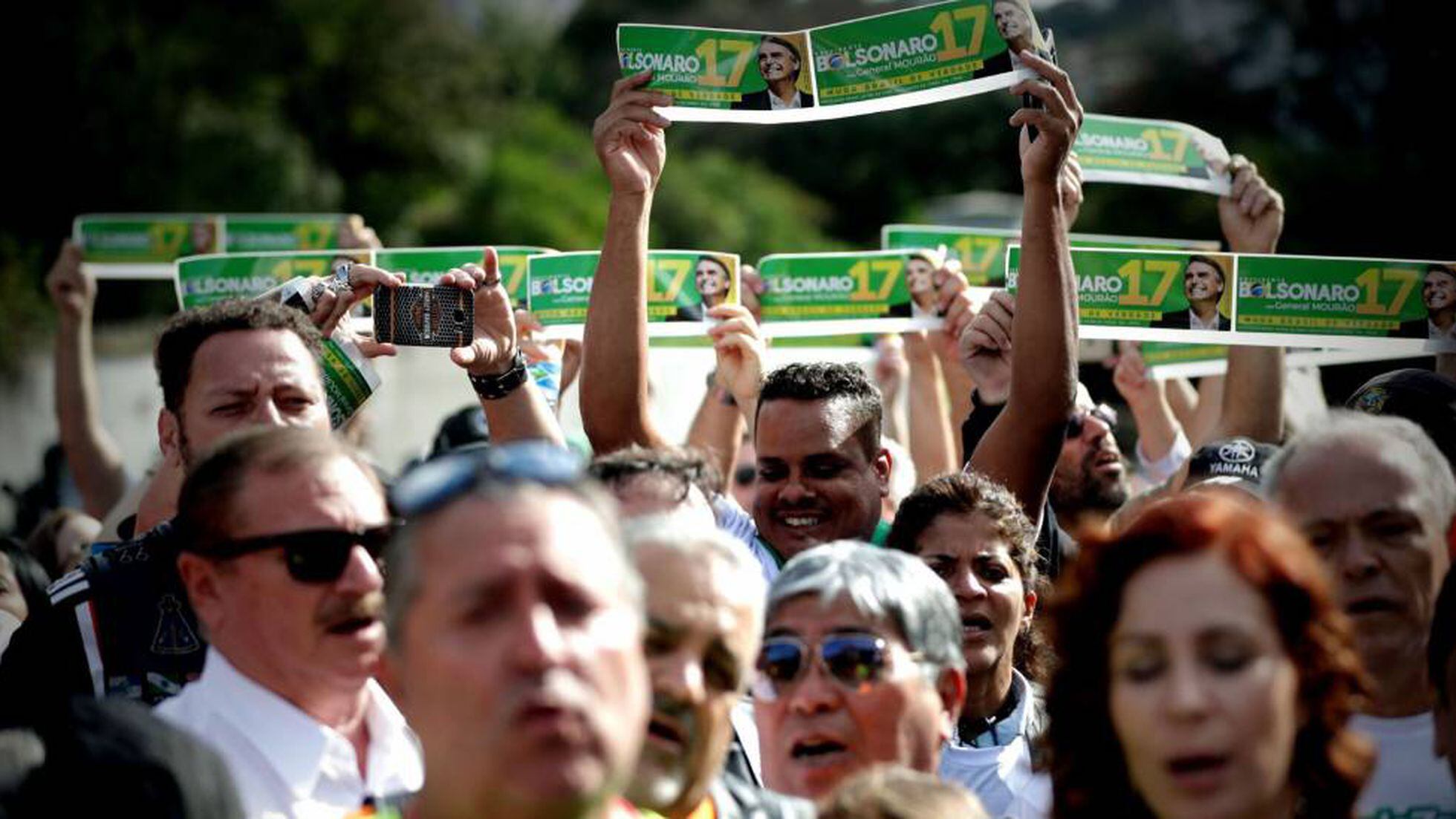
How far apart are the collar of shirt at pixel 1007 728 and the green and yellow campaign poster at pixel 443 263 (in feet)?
9.15

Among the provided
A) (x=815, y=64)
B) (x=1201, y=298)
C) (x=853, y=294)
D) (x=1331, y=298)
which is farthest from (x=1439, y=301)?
(x=853, y=294)

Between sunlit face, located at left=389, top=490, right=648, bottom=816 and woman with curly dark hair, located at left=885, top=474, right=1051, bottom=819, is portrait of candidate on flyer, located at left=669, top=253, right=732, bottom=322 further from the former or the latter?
A: sunlit face, located at left=389, top=490, right=648, bottom=816

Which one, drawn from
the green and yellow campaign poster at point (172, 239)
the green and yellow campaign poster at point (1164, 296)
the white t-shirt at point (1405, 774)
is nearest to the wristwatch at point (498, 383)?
the green and yellow campaign poster at point (1164, 296)

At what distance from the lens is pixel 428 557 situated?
2824mm

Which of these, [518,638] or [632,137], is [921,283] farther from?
[518,638]

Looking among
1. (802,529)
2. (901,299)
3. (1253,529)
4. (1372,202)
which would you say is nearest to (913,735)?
(1253,529)

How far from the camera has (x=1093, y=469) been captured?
6734mm

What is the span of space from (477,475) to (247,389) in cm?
208

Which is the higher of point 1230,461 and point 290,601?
point 1230,461

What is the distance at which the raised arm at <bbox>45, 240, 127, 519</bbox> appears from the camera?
785 cm

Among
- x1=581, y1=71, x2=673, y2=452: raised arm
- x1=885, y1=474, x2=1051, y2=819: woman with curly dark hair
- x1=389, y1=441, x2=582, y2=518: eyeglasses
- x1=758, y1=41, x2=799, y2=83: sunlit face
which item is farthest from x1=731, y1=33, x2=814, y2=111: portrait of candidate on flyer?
x1=389, y1=441, x2=582, y2=518: eyeglasses

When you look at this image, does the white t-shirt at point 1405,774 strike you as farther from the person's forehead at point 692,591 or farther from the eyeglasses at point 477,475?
the eyeglasses at point 477,475

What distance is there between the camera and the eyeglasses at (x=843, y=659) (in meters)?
3.72

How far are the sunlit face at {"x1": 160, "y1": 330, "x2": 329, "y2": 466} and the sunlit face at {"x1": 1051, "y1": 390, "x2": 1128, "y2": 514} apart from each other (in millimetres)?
2788
